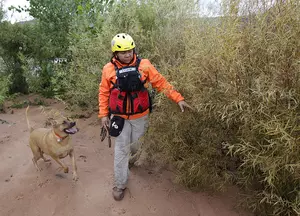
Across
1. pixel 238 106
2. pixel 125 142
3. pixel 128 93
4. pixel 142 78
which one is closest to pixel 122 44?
pixel 142 78

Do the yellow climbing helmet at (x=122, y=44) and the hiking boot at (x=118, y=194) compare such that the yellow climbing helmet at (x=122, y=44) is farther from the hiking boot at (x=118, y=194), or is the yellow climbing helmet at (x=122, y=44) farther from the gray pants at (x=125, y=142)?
the hiking boot at (x=118, y=194)

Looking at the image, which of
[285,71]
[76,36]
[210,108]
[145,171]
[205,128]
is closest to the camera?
[285,71]

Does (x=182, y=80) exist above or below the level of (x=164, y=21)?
below

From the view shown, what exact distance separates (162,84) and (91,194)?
185cm

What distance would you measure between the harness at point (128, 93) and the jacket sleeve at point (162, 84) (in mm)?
124

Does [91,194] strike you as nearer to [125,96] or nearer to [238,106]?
[125,96]

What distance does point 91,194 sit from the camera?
416 cm

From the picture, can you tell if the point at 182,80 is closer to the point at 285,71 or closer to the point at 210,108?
the point at 210,108

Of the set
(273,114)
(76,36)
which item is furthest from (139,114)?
(76,36)

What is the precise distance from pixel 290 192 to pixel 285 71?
1102 mm

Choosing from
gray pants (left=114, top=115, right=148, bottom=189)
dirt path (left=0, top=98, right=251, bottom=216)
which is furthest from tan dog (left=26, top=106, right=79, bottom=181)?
gray pants (left=114, top=115, right=148, bottom=189)

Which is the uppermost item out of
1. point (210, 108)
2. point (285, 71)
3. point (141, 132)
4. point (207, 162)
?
point (285, 71)

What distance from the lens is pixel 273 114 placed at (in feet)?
8.46

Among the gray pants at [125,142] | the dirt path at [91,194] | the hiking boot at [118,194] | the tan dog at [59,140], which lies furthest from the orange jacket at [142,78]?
the dirt path at [91,194]
